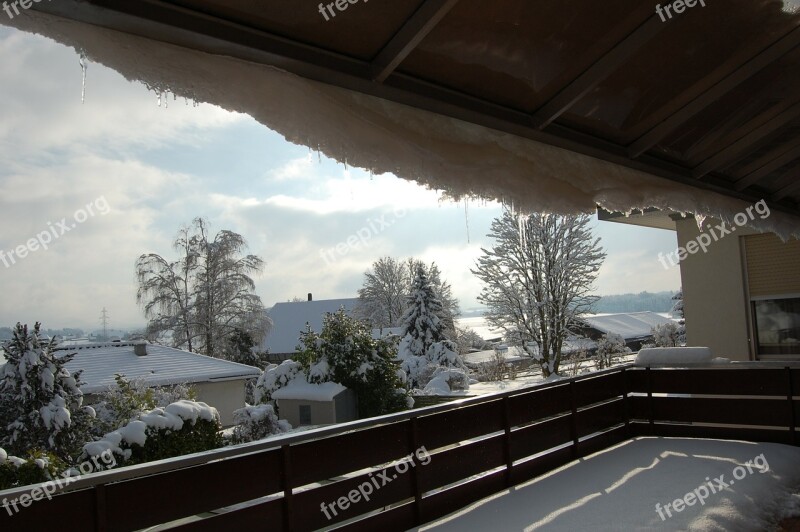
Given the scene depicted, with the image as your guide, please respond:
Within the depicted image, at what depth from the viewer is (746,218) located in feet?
18.9

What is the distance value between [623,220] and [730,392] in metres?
4.93

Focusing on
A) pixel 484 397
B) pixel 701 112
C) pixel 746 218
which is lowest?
pixel 484 397

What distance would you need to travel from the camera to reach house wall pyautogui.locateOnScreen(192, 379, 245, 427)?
745 inches

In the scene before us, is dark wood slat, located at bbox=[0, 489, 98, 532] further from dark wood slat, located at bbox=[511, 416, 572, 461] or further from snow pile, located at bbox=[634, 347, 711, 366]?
snow pile, located at bbox=[634, 347, 711, 366]

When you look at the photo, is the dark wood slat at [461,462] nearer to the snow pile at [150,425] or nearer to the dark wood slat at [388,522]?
the dark wood slat at [388,522]

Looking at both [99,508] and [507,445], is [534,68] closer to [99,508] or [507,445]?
[99,508]

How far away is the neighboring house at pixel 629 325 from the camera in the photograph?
3566 centimetres

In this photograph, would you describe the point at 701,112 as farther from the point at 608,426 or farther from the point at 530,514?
the point at 608,426

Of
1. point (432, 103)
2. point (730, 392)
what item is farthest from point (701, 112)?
point (730, 392)

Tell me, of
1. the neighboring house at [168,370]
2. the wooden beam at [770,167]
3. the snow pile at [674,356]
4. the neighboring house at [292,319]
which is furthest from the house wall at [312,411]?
the neighboring house at [292,319]

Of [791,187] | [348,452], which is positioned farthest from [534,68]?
[791,187]

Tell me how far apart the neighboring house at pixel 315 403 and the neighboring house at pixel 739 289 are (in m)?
7.06

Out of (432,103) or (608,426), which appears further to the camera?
(608,426)

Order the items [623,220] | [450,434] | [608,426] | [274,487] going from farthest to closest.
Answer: [623,220], [608,426], [450,434], [274,487]
